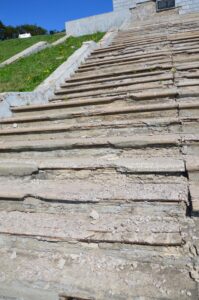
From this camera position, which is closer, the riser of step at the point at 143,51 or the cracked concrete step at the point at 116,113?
the cracked concrete step at the point at 116,113

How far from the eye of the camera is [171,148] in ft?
9.38

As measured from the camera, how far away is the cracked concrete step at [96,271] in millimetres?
1605

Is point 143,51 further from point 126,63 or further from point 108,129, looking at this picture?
point 108,129

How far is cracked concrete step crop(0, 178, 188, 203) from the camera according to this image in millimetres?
2289

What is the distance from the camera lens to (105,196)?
2373 millimetres

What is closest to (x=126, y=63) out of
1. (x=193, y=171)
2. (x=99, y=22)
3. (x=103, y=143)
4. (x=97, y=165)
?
(x=103, y=143)

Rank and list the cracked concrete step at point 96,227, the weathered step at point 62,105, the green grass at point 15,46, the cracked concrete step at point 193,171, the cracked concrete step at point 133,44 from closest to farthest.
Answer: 1. the cracked concrete step at point 96,227
2. the cracked concrete step at point 193,171
3. the weathered step at point 62,105
4. the cracked concrete step at point 133,44
5. the green grass at point 15,46

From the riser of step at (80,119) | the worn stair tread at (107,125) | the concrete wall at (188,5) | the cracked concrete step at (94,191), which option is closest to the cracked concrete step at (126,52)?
the riser of step at (80,119)

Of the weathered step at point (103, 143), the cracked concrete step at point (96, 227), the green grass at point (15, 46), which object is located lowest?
the cracked concrete step at point (96, 227)

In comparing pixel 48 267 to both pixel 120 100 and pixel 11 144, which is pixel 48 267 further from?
pixel 120 100

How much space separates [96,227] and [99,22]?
14.4 m

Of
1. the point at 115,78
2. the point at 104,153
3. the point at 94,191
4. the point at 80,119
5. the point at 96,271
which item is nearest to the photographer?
the point at 96,271

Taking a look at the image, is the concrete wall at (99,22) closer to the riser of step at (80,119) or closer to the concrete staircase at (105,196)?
the concrete staircase at (105,196)

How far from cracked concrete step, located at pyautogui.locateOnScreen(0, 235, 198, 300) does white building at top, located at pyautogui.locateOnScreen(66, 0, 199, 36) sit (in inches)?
553
